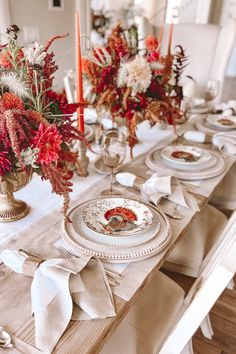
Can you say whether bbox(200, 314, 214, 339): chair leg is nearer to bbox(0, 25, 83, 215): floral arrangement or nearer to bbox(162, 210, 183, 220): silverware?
bbox(162, 210, 183, 220): silverware

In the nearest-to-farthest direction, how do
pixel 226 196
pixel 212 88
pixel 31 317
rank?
pixel 31 317 → pixel 226 196 → pixel 212 88

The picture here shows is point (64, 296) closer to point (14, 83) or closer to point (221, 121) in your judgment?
point (14, 83)

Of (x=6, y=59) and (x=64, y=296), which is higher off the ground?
(x=6, y=59)

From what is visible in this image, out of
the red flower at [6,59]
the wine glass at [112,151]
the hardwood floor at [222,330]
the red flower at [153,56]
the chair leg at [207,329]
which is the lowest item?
the hardwood floor at [222,330]

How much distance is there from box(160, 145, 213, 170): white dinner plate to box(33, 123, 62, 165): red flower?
64 cm

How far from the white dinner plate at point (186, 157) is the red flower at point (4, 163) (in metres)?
0.67

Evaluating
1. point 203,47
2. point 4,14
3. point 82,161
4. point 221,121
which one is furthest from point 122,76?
point 203,47

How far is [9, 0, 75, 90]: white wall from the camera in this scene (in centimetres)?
237

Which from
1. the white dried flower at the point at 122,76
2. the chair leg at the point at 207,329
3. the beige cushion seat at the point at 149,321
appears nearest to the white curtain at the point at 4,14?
the white dried flower at the point at 122,76

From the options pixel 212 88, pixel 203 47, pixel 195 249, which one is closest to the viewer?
pixel 195 249

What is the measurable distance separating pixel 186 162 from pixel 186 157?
0.19ft

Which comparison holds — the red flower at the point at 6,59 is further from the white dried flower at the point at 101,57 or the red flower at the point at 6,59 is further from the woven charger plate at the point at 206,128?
the woven charger plate at the point at 206,128

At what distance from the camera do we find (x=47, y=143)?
2.44 feet

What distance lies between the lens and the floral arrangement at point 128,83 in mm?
1216
